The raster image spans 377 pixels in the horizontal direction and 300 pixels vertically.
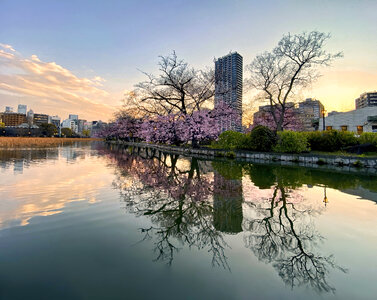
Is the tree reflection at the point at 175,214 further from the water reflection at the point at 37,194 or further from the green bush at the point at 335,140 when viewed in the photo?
the green bush at the point at 335,140

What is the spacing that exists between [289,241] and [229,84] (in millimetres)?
25179

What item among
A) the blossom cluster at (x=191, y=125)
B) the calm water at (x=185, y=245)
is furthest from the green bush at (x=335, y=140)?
the calm water at (x=185, y=245)

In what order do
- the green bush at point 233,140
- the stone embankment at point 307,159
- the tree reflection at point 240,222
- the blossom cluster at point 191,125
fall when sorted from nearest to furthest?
the tree reflection at point 240,222 < the stone embankment at point 307,159 < the green bush at point 233,140 < the blossom cluster at point 191,125

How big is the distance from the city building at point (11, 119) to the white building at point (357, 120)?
16892cm

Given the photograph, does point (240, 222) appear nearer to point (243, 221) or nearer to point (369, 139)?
point (243, 221)

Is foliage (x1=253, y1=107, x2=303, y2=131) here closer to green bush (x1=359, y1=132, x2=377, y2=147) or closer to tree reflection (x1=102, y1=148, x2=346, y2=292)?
green bush (x1=359, y1=132, x2=377, y2=147)

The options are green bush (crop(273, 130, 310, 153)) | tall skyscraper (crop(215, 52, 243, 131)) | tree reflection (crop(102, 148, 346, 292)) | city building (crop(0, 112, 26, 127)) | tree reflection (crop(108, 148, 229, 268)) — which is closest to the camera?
tree reflection (crop(102, 148, 346, 292))

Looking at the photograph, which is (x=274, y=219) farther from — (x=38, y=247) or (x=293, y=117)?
(x=293, y=117)

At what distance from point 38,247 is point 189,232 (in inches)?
101

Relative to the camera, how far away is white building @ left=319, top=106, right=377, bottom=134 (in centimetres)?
4281

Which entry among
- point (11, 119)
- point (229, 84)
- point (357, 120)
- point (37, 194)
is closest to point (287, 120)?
point (229, 84)

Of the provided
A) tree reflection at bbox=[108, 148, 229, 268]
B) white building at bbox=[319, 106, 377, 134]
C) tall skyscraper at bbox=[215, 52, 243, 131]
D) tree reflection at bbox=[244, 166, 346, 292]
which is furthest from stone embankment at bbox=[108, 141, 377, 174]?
white building at bbox=[319, 106, 377, 134]

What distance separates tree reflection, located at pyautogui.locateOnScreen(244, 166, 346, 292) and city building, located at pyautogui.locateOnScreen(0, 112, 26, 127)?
169327 millimetres

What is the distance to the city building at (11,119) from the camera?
5005 inches
